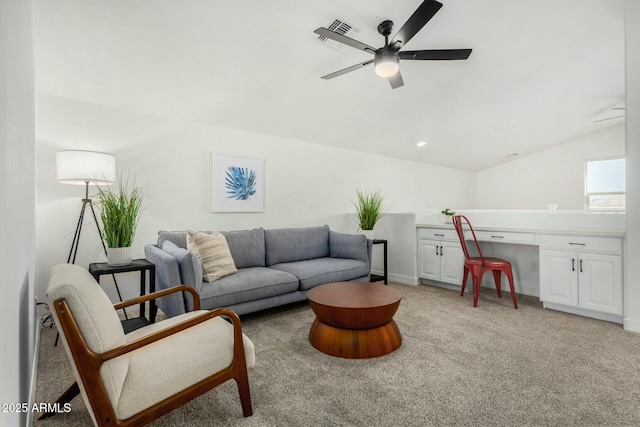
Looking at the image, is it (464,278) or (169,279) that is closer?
(169,279)

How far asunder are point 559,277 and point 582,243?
0.40 metres

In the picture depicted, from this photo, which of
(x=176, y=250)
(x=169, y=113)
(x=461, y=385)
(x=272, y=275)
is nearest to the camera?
(x=461, y=385)

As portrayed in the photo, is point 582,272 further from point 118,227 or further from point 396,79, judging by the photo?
point 118,227

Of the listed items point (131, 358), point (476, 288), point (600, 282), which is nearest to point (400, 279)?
point (476, 288)

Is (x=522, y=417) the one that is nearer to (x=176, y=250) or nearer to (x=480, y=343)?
(x=480, y=343)

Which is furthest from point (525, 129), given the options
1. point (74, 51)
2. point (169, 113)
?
point (74, 51)

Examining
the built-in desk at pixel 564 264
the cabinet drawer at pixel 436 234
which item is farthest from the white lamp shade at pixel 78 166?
the built-in desk at pixel 564 264

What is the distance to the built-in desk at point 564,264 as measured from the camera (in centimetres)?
288

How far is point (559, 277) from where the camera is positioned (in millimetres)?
3180

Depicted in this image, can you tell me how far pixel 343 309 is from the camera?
221 centimetres

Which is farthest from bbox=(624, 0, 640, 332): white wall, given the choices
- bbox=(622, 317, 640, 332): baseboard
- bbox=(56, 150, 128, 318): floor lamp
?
bbox=(56, 150, 128, 318): floor lamp

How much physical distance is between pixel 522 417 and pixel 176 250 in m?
2.56

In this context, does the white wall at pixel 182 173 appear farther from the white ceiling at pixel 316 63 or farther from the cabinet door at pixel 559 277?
the cabinet door at pixel 559 277

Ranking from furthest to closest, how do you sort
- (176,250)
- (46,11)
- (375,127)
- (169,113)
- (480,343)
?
(375,127), (169,113), (176,250), (480,343), (46,11)
